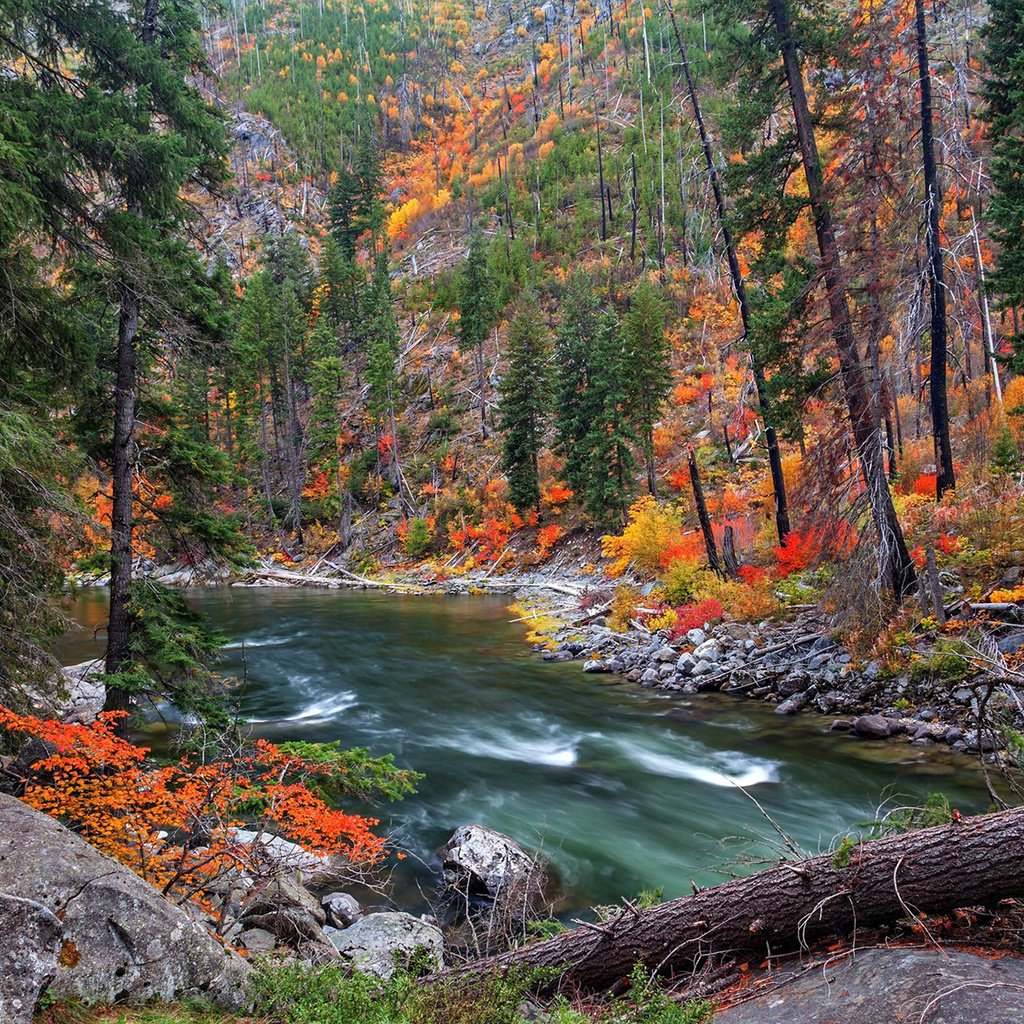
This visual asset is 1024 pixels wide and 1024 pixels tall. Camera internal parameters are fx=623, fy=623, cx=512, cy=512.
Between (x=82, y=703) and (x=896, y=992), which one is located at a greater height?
(x=896, y=992)

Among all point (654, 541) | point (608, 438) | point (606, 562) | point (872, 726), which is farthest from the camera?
point (608, 438)

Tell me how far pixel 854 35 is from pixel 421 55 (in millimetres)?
114646

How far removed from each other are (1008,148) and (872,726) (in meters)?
13.9

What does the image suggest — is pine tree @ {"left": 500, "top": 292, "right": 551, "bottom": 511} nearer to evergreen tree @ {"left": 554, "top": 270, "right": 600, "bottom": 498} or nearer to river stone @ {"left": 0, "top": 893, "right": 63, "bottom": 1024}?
evergreen tree @ {"left": 554, "top": 270, "right": 600, "bottom": 498}

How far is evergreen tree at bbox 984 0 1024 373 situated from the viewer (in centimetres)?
1371

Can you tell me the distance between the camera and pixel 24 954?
3.01 metres

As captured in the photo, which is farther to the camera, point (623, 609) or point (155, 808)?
point (623, 609)

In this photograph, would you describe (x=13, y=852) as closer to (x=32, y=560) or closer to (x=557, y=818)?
(x=32, y=560)

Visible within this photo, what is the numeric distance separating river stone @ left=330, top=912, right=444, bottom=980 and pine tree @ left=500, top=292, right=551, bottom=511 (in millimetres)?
30529

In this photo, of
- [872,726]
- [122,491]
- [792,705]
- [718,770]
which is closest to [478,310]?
[792,705]

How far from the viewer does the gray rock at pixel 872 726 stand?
392 inches

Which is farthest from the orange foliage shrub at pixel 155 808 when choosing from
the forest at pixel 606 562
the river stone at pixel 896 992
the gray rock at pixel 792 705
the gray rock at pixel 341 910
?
the gray rock at pixel 792 705

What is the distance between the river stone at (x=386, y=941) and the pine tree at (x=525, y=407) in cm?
3053

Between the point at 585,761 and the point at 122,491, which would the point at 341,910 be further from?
the point at 122,491
